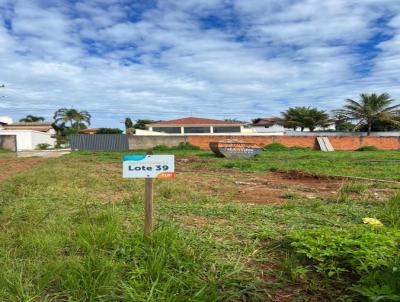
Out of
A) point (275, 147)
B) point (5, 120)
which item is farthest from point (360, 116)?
point (5, 120)

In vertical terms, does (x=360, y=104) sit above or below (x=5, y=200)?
above

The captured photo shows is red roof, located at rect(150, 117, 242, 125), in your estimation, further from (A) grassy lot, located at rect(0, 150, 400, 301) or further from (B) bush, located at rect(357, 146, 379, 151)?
(A) grassy lot, located at rect(0, 150, 400, 301)

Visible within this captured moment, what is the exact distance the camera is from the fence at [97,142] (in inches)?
1389

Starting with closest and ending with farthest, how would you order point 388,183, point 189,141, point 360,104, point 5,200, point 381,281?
1. point 381,281
2. point 5,200
3. point 388,183
4. point 189,141
5. point 360,104

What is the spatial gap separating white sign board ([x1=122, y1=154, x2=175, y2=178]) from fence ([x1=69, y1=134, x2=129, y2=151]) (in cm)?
3172

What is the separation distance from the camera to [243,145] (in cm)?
2253

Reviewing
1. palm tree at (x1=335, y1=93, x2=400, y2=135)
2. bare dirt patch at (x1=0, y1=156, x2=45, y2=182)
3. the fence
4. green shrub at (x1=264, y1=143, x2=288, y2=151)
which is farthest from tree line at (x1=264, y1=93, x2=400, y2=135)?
bare dirt patch at (x1=0, y1=156, x2=45, y2=182)

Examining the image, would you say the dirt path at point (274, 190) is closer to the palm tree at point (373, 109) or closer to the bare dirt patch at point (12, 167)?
the bare dirt patch at point (12, 167)

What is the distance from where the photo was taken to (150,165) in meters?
3.91

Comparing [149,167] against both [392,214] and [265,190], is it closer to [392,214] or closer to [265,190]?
[392,214]

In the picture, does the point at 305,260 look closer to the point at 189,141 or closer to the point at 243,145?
the point at 243,145

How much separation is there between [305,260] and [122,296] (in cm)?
166

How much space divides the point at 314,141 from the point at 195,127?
825 inches

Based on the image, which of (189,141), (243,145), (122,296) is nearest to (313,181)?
(122,296)
